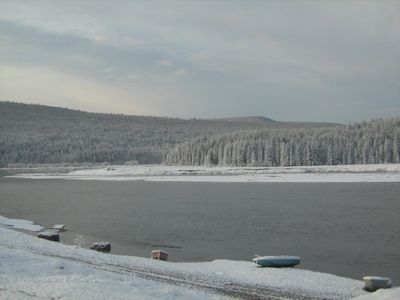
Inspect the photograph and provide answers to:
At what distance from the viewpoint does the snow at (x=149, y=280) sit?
16.1 metres

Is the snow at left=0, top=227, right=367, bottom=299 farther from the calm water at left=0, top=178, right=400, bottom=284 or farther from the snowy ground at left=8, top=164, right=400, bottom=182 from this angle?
the snowy ground at left=8, top=164, right=400, bottom=182

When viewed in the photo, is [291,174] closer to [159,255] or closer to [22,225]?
[22,225]

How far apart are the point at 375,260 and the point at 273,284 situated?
688 cm

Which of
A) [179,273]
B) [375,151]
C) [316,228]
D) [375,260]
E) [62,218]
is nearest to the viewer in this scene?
[179,273]

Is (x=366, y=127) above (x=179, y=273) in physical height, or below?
above

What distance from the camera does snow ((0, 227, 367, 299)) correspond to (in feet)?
52.8

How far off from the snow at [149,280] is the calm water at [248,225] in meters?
2.89

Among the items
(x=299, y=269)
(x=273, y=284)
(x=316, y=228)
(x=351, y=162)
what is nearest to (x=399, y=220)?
(x=316, y=228)

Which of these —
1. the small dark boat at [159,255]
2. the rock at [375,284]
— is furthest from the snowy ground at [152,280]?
the small dark boat at [159,255]

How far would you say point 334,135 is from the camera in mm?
146750

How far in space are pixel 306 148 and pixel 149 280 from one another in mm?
123172

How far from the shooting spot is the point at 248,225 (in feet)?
123

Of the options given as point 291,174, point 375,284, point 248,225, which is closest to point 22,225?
point 248,225

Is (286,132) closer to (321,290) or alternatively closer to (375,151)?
(375,151)
